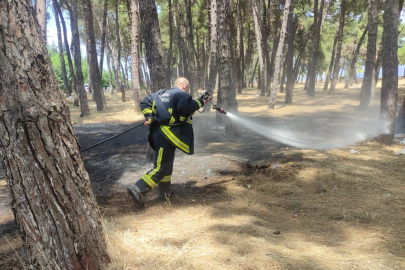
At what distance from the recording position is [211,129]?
10680 millimetres

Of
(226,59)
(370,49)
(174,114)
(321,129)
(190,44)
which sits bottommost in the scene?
(321,129)

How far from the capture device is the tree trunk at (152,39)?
19.4 feet

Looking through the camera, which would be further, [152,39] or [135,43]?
[135,43]

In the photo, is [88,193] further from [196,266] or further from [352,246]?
[352,246]

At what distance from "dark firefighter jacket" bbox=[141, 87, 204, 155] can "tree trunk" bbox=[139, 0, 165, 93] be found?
222 centimetres

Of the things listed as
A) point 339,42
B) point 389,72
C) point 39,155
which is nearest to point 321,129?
point 389,72

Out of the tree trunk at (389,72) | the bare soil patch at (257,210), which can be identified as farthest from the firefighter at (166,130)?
the tree trunk at (389,72)

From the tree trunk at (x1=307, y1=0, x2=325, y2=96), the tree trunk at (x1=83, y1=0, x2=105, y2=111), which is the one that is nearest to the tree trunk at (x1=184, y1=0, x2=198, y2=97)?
the tree trunk at (x1=83, y1=0, x2=105, y2=111)

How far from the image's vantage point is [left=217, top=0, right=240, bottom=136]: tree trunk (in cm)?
870

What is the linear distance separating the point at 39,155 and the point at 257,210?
9.31 feet

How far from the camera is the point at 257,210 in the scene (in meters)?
3.76

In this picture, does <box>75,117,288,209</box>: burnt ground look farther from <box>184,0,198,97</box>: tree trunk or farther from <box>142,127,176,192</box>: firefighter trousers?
<box>184,0,198,97</box>: tree trunk

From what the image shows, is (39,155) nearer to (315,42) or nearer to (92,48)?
(92,48)

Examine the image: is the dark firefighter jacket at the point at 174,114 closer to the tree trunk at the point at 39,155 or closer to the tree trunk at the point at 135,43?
the tree trunk at the point at 39,155
